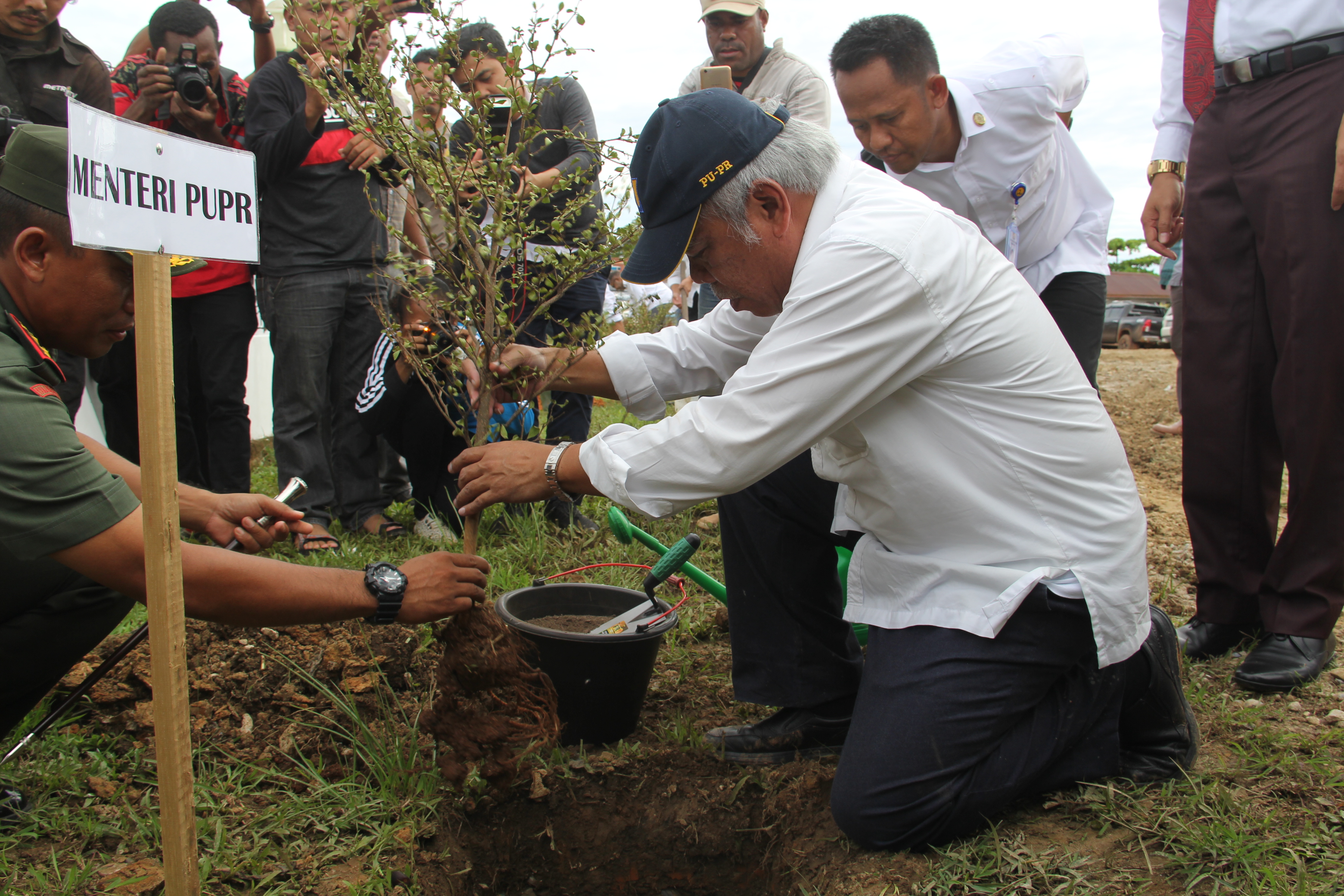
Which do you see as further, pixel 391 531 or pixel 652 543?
pixel 391 531

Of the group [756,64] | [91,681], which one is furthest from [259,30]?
[91,681]

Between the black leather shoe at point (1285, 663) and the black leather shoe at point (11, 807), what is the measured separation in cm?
308

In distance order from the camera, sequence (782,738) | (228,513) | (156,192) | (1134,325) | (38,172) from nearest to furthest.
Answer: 1. (156,192)
2. (38,172)
3. (228,513)
4. (782,738)
5. (1134,325)

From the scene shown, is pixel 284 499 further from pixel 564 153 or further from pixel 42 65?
pixel 42 65

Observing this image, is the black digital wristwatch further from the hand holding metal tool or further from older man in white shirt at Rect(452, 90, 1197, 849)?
the hand holding metal tool

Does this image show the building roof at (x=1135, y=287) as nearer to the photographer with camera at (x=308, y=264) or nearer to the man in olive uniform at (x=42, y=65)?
the photographer with camera at (x=308, y=264)

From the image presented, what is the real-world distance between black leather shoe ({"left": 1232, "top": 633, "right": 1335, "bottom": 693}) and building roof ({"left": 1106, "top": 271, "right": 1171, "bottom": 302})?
45.6m

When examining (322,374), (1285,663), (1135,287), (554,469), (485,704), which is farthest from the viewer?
(1135,287)

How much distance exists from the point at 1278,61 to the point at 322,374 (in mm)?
3670

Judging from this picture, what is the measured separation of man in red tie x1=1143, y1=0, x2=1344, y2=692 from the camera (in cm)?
239

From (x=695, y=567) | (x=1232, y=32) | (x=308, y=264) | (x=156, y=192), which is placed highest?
(x=1232, y=32)

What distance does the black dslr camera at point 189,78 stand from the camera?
3.77 metres

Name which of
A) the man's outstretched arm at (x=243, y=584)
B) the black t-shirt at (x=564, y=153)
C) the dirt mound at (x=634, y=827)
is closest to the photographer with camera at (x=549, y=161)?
the black t-shirt at (x=564, y=153)

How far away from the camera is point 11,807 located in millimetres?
1992
